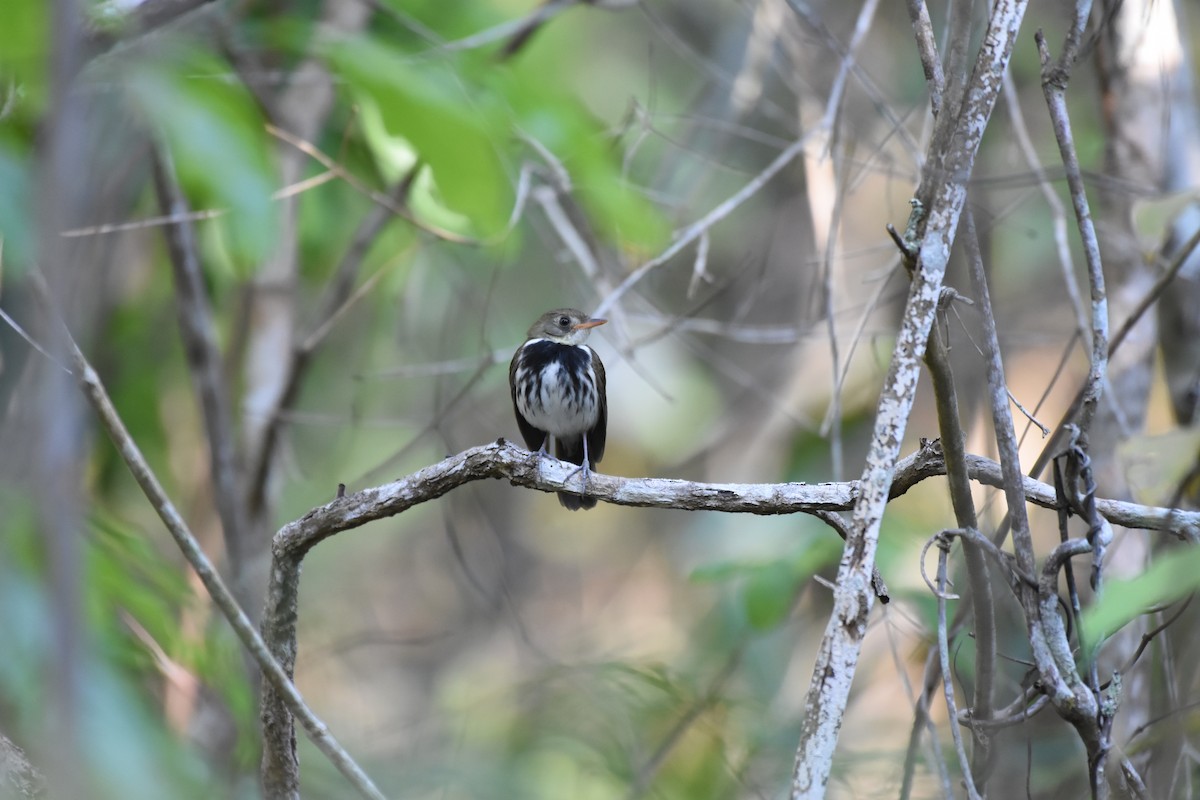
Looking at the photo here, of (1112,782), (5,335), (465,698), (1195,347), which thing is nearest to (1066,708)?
(1112,782)

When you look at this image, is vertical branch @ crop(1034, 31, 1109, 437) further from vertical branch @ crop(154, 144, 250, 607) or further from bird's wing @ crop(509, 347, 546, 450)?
vertical branch @ crop(154, 144, 250, 607)

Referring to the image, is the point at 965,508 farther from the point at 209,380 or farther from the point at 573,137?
the point at 209,380

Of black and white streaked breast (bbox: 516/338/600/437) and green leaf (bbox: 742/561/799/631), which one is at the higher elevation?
black and white streaked breast (bbox: 516/338/600/437)

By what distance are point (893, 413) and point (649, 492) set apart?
74 centimetres

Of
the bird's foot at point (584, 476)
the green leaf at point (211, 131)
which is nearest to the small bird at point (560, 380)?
the bird's foot at point (584, 476)

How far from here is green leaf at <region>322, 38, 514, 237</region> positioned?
2105 millimetres

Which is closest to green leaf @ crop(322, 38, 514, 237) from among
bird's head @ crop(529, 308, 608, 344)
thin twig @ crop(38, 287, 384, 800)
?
thin twig @ crop(38, 287, 384, 800)

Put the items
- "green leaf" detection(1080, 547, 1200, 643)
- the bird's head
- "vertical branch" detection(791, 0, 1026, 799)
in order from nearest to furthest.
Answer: "green leaf" detection(1080, 547, 1200, 643)
"vertical branch" detection(791, 0, 1026, 799)
the bird's head

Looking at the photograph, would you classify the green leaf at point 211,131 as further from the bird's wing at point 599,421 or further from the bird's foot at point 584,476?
the bird's wing at point 599,421

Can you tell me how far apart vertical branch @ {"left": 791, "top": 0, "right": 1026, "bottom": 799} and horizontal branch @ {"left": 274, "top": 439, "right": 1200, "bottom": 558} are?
418mm

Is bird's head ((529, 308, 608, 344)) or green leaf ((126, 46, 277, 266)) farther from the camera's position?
bird's head ((529, 308, 608, 344))

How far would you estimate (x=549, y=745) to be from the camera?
5090 millimetres

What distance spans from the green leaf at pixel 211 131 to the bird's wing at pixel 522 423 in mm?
3143

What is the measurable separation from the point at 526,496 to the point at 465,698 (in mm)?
3638
